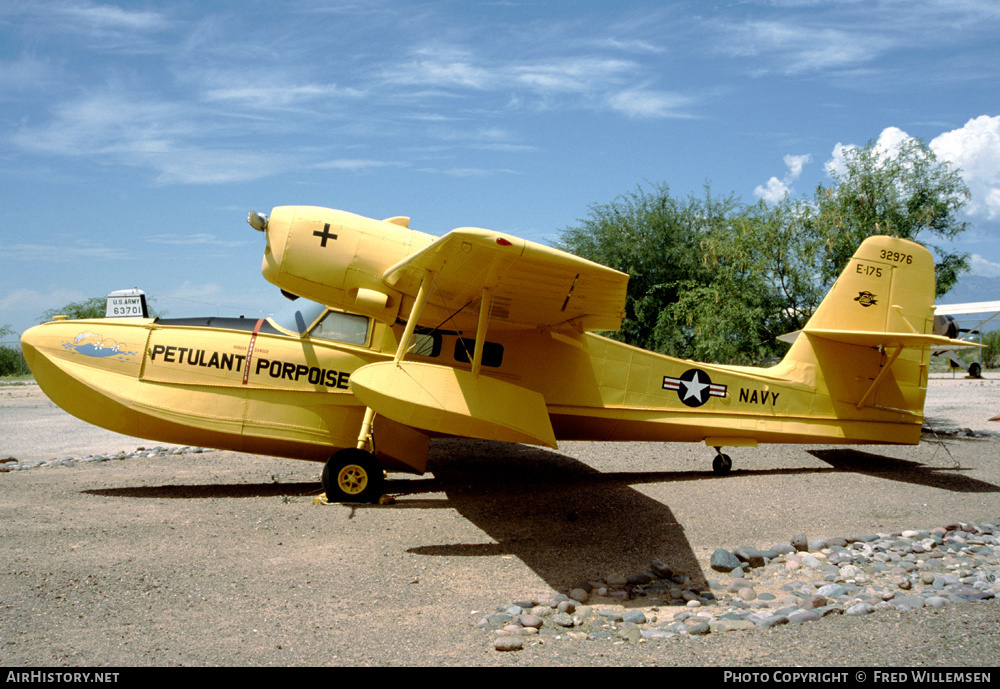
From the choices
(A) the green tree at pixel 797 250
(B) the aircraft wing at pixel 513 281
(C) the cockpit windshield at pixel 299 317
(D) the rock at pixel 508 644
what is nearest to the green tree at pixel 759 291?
(A) the green tree at pixel 797 250

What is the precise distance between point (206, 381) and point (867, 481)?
9.11 m

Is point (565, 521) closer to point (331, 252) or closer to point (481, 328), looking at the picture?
point (481, 328)

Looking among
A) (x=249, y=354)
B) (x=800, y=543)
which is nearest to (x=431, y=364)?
(x=249, y=354)

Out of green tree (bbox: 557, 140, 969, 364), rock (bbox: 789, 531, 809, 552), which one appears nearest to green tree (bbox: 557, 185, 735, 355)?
green tree (bbox: 557, 140, 969, 364)

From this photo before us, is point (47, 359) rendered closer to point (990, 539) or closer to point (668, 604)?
point (668, 604)

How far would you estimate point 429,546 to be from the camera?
6406 mm

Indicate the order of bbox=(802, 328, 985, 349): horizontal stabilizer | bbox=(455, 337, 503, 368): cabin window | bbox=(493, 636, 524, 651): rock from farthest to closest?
bbox=(802, 328, 985, 349): horizontal stabilizer, bbox=(455, 337, 503, 368): cabin window, bbox=(493, 636, 524, 651): rock

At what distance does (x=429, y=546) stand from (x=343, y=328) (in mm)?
3410

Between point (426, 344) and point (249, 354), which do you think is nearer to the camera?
point (249, 354)

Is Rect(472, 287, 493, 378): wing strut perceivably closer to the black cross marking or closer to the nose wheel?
the black cross marking

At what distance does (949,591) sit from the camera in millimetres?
5305

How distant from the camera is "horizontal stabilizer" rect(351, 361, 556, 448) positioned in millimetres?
5926

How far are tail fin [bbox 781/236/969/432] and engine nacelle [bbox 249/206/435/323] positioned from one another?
248 inches

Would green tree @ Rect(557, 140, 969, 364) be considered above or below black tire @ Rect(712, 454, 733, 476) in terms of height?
→ above
